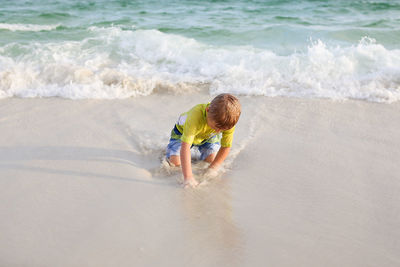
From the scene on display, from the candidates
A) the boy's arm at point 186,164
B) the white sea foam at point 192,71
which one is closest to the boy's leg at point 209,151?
the boy's arm at point 186,164

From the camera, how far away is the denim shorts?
2871 mm

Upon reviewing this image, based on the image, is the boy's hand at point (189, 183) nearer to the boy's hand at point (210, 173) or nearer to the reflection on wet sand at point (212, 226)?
the reflection on wet sand at point (212, 226)

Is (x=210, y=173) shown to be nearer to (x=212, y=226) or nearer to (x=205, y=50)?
(x=212, y=226)

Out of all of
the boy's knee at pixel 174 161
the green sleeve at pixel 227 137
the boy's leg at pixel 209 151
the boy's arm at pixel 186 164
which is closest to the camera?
the boy's arm at pixel 186 164

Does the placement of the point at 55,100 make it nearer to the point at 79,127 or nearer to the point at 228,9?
the point at 79,127

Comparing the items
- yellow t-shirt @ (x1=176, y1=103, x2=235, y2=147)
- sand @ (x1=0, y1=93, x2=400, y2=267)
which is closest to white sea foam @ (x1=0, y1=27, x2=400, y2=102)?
sand @ (x1=0, y1=93, x2=400, y2=267)

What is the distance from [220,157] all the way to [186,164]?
1.05 feet

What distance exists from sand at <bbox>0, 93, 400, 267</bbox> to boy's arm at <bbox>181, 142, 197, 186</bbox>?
0.08m

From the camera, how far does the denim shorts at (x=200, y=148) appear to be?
2.87 metres

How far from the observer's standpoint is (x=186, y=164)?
2518 mm

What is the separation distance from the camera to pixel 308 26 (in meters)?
7.65

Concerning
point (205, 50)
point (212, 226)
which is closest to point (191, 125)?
point (212, 226)

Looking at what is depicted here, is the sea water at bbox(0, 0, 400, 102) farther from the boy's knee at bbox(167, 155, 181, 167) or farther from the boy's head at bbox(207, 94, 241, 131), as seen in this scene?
the boy's head at bbox(207, 94, 241, 131)

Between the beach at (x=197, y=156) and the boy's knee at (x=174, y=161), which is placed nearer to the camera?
the beach at (x=197, y=156)
